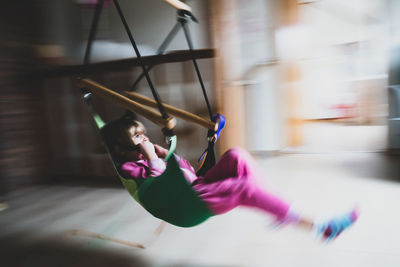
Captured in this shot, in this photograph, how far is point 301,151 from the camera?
312 cm

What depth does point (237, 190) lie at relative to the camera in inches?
40.3

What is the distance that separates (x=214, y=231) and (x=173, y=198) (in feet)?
1.94

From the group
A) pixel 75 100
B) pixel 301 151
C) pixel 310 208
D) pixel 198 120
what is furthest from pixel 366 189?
pixel 75 100

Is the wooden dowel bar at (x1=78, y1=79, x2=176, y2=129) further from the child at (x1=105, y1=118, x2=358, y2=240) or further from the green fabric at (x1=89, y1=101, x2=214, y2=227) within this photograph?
the child at (x1=105, y1=118, x2=358, y2=240)

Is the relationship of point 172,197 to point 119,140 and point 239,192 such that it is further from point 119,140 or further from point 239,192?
point 119,140

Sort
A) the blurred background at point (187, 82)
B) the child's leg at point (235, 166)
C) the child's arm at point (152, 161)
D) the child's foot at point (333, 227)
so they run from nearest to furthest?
the child's foot at point (333, 227), the child's leg at point (235, 166), the child's arm at point (152, 161), the blurred background at point (187, 82)

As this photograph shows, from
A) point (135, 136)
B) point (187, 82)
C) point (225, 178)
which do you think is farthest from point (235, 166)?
point (187, 82)

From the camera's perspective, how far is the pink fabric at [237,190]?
995 mm

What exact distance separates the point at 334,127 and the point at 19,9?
3951mm

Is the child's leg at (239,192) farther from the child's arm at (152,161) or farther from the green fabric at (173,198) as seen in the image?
the child's arm at (152,161)

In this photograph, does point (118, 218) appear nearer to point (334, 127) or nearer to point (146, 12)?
point (146, 12)

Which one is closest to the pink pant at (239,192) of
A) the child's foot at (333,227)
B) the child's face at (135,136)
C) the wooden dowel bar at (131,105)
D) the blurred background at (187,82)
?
the child's foot at (333,227)

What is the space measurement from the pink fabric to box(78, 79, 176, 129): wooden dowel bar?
272 millimetres

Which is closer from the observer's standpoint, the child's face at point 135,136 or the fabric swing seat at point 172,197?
the fabric swing seat at point 172,197
